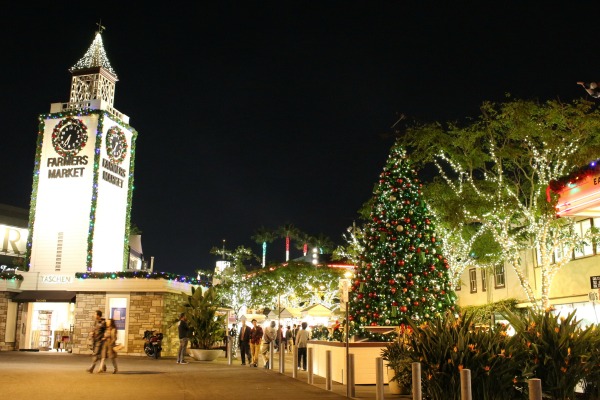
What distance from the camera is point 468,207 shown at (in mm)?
23234

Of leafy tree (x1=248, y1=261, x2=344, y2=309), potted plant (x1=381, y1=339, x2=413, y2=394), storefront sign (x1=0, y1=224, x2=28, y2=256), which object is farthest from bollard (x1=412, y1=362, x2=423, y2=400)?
storefront sign (x1=0, y1=224, x2=28, y2=256)

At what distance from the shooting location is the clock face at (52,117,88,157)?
35.9 m

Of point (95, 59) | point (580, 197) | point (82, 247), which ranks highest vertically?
point (95, 59)

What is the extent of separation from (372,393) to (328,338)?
18.0ft

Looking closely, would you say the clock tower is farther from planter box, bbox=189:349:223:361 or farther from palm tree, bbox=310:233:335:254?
palm tree, bbox=310:233:335:254

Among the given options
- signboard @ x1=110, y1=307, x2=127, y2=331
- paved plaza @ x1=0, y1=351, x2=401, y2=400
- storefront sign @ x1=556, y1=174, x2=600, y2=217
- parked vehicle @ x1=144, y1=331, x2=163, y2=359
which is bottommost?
paved plaza @ x1=0, y1=351, x2=401, y2=400

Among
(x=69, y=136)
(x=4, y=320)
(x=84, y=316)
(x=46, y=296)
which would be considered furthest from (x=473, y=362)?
(x=69, y=136)

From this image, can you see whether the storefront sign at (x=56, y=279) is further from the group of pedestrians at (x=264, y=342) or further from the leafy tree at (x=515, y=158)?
the leafy tree at (x=515, y=158)

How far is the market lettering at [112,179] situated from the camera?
36188 millimetres

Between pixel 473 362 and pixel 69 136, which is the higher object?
pixel 69 136

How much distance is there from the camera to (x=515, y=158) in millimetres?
22672

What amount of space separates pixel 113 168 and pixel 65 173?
266 cm

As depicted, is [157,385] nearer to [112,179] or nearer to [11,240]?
[112,179]

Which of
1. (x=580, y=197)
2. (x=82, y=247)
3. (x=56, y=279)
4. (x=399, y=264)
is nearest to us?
(x=580, y=197)
